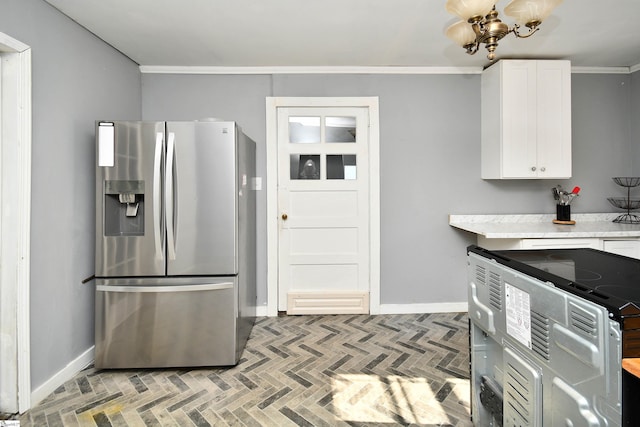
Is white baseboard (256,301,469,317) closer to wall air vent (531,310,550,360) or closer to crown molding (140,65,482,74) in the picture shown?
wall air vent (531,310,550,360)

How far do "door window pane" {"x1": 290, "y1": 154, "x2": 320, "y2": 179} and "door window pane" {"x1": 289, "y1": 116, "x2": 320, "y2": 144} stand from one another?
0.51 feet

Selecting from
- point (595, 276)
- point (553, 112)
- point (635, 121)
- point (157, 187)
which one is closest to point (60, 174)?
point (157, 187)

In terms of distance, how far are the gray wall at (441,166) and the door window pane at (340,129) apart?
265 millimetres

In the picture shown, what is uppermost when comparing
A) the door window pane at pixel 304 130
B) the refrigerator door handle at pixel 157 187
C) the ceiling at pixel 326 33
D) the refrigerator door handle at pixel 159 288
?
the ceiling at pixel 326 33

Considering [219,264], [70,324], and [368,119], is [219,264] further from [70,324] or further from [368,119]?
[368,119]

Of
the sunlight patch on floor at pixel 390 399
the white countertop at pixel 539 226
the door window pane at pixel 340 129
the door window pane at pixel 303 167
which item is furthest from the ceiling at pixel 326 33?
the sunlight patch on floor at pixel 390 399

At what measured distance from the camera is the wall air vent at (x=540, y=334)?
1033 mm

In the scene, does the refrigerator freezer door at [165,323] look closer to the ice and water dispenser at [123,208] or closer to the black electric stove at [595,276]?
the ice and water dispenser at [123,208]

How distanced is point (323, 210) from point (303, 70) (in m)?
1.39

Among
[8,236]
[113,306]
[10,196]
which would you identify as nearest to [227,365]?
[113,306]

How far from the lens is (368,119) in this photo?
3.21m

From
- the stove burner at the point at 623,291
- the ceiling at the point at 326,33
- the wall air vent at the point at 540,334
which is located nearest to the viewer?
the stove burner at the point at 623,291

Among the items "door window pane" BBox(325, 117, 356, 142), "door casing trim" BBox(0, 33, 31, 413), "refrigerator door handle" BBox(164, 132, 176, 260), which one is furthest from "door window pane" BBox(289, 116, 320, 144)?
"door casing trim" BBox(0, 33, 31, 413)

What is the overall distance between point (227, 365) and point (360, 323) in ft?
4.21
